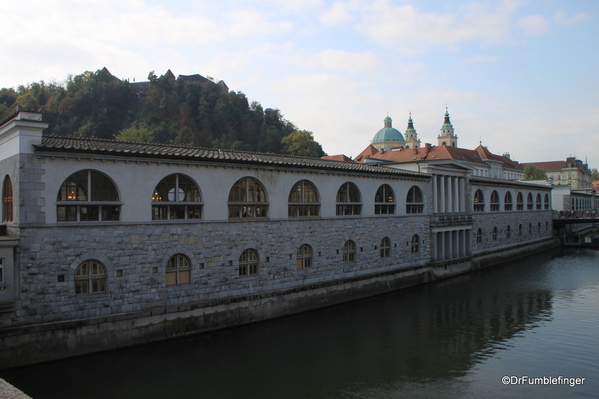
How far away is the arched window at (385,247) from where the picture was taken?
3038 centimetres

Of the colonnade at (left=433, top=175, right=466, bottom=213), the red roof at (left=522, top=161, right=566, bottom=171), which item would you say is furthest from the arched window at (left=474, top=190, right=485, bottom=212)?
the red roof at (left=522, top=161, right=566, bottom=171)

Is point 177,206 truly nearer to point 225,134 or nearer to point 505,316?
point 505,316

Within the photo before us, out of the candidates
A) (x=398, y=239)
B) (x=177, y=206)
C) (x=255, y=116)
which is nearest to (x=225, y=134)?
(x=255, y=116)

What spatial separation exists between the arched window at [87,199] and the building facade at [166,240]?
4cm

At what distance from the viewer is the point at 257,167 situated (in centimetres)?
2298

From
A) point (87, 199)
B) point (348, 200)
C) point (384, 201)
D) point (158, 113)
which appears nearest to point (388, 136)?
point (158, 113)

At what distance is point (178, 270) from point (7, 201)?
721cm

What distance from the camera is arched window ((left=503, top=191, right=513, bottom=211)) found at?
159 ft

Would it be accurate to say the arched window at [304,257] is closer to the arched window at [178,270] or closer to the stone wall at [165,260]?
the stone wall at [165,260]

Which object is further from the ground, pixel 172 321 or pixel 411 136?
pixel 411 136

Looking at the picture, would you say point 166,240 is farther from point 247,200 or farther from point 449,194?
point 449,194

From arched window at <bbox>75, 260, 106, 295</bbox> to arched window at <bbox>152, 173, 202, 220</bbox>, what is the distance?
3.01 meters

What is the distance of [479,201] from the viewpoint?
43844 mm

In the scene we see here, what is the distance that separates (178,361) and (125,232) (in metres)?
5.49
